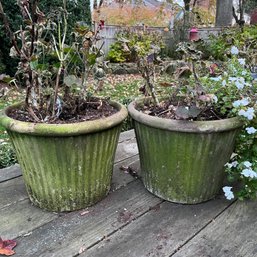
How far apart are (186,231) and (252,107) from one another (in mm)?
520

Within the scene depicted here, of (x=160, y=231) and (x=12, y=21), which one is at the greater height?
(x=12, y=21)

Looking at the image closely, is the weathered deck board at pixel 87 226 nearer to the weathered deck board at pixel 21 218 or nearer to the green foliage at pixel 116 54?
the weathered deck board at pixel 21 218

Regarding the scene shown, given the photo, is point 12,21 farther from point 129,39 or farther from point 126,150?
point 126,150

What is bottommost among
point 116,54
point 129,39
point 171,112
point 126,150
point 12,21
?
point 116,54

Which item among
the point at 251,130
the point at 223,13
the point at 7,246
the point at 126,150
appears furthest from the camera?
the point at 223,13

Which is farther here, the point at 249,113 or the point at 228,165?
the point at 228,165

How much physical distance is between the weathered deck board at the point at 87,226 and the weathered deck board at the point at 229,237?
0.25m

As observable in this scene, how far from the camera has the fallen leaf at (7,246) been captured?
982 mm

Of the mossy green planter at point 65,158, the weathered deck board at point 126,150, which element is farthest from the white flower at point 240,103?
the weathered deck board at point 126,150

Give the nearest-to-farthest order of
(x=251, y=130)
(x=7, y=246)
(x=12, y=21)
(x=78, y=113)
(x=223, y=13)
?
(x=7, y=246)
(x=251, y=130)
(x=78, y=113)
(x=12, y=21)
(x=223, y=13)

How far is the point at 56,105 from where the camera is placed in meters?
1.22

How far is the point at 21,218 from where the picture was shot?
3.82 ft

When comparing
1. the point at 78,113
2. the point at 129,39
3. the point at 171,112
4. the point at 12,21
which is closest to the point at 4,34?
the point at 12,21

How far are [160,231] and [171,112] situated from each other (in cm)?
48
